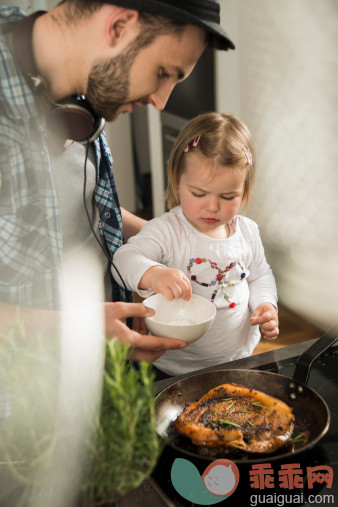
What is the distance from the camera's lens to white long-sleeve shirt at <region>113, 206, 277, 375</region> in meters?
1.46

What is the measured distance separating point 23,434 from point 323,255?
2.78 metres

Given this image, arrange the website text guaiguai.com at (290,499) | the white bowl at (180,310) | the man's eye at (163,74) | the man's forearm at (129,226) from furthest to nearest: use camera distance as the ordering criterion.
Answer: the man's forearm at (129,226) → the white bowl at (180,310) → the man's eye at (163,74) → the website text guaiguai.com at (290,499)

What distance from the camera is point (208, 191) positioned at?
1393 mm

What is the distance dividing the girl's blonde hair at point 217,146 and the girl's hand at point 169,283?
36 cm

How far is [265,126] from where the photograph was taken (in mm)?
3162

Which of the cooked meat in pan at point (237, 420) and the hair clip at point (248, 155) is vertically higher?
the hair clip at point (248, 155)

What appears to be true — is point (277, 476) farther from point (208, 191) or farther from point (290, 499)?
point (208, 191)

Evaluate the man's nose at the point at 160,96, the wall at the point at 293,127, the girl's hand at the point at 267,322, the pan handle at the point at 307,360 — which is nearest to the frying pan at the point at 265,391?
the pan handle at the point at 307,360

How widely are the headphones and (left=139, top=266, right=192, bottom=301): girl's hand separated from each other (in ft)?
1.23

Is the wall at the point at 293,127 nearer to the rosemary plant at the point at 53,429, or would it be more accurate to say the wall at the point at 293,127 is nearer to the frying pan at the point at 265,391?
the frying pan at the point at 265,391

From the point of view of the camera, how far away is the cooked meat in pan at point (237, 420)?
81 centimetres

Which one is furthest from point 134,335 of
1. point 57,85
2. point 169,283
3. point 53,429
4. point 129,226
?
point 129,226

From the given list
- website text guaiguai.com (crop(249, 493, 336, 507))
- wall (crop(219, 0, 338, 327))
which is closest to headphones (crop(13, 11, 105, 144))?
website text guaiguai.com (crop(249, 493, 336, 507))

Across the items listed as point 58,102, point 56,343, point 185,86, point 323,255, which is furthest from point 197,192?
point 185,86
